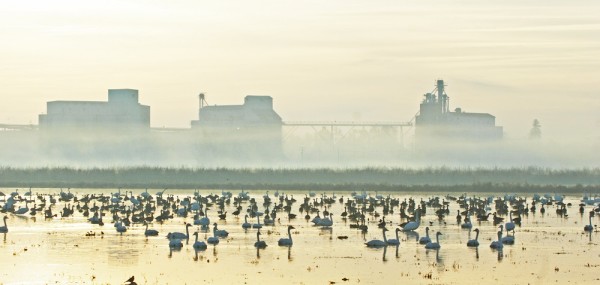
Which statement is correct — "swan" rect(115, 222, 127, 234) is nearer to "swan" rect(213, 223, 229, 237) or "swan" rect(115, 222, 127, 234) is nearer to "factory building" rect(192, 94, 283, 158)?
"swan" rect(213, 223, 229, 237)

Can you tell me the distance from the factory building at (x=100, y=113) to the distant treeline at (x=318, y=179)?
68318 mm

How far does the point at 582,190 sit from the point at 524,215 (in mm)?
34200

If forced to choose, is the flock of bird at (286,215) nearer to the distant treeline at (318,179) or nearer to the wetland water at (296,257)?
the wetland water at (296,257)

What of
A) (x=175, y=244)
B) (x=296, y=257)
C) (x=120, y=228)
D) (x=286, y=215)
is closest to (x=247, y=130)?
(x=286, y=215)

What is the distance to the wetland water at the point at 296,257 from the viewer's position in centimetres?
3353

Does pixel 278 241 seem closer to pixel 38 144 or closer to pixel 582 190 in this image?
pixel 582 190

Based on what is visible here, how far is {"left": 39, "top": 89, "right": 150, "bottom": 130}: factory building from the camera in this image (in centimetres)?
18262

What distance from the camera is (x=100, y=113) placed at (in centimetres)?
18500

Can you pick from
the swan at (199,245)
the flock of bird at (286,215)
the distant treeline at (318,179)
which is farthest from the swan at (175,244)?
the distant treeline at (318,179)

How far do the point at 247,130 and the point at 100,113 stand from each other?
22707 millimetres

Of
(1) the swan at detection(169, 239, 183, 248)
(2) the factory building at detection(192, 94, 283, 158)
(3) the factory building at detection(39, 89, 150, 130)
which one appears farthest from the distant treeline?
(2) the factory building at detection(192, 94, 283, 158)

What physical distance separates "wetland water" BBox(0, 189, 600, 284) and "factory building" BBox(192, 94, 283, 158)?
136m

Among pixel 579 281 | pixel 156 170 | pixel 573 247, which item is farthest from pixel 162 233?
pixel 156 170

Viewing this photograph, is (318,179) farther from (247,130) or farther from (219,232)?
(247,130)
